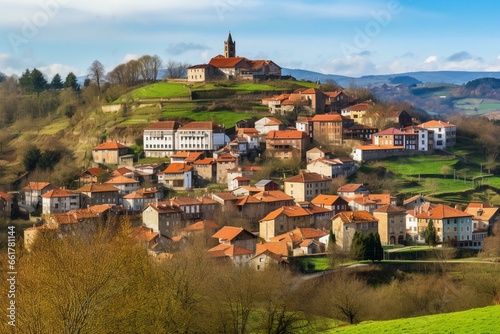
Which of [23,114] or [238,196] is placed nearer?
[238,196]

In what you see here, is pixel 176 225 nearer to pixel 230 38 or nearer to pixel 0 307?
pixel 0 307

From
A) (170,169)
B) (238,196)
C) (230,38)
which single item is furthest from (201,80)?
(238,196)

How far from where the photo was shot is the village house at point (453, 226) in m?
54.2

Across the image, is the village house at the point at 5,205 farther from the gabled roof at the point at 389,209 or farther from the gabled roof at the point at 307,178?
the gabled roof at the point at 389,209

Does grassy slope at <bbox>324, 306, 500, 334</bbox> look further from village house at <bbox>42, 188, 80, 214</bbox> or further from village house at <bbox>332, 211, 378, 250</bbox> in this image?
village house at <bbox>42, 188, 80, 214</bbox>

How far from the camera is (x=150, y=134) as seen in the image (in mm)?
74312

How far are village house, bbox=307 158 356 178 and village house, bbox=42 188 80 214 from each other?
64.2 ft

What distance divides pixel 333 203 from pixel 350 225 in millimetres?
6312

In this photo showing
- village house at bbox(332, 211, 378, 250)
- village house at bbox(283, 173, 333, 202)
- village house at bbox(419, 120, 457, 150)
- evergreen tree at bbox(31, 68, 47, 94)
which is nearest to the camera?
village house at bbox(332, 211, 378, 250)

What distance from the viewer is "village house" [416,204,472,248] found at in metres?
54.2

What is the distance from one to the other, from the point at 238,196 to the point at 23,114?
45743mm

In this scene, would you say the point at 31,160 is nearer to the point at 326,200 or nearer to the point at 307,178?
the point at 307,178

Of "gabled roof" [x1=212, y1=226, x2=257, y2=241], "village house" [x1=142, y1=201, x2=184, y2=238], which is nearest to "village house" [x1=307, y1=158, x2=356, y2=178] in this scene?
"village house" [x1=142, y1=201, x2=184, y2=238]

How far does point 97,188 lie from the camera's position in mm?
61562
